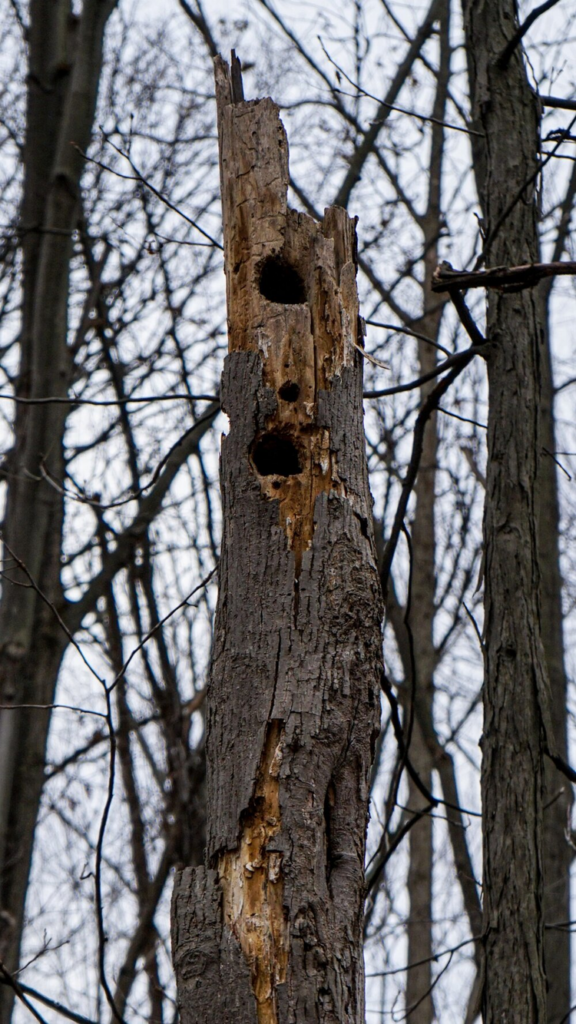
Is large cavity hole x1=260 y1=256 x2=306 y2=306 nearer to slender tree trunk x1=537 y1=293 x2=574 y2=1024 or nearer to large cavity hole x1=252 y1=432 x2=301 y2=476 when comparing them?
large cavity hole x1=252 y1=432 x2=301 y2=476

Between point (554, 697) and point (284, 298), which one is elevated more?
point (554, 697)

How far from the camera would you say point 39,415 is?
672cm

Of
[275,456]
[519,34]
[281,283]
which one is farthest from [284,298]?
[519,34]

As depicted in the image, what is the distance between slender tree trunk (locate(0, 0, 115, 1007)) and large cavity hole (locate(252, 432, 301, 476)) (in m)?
3.87

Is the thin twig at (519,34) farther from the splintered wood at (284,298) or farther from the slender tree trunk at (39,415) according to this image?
the slender tree trunk at (39,415)

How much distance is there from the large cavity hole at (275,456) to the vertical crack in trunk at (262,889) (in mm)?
600

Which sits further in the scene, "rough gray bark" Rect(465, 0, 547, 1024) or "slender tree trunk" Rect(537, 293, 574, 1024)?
"slender tree trunk" Rect(537, 293, 574, 1024)

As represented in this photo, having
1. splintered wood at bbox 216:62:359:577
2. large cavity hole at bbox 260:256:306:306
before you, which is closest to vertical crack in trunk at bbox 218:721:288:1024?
splintered wood at bbox 216:62:359:577

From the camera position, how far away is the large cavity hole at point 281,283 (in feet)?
8.54

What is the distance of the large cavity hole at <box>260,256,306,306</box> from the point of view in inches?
103

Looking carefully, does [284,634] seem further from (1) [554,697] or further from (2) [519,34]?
(1) [554,697]

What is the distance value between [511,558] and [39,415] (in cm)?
394

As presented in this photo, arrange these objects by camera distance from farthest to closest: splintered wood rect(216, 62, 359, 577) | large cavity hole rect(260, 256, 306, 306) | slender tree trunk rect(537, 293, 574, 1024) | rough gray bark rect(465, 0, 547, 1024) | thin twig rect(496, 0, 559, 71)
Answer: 1. slender tree trunk rect(537, 293, 574, 1024)
2. thin twig rect(496, 0, 559, 71)
3. rough gray bark rect(465, 0, 547, 1024)
4. large cavity hole rect(260, 256, 306, 306)
5. splintered wood rect(216, 62, 359, 577)

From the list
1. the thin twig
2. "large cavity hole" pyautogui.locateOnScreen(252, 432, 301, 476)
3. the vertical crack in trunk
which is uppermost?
the thin twig
